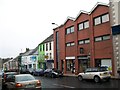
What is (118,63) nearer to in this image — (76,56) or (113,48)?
(113,48)

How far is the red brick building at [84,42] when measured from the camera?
34.2 metres

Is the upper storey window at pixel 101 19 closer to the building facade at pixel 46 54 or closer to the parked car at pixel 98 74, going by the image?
the parked car at pixel 98 74

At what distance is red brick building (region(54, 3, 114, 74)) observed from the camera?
34.2 meters

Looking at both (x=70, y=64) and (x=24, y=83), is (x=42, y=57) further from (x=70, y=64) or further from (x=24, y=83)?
(x=24, y=83)

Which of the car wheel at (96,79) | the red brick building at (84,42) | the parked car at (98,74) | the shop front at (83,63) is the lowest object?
the car wheel at (96,79)

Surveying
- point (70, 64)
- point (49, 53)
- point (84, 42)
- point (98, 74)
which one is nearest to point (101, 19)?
point (84, 42)

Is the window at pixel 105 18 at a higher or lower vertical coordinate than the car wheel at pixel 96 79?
higher

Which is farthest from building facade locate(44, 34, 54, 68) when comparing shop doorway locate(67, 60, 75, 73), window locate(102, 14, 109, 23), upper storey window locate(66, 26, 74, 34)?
window locate(102, 14, 109, 23)

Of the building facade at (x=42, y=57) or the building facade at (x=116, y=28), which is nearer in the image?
the building facade at (x=116, y=28)

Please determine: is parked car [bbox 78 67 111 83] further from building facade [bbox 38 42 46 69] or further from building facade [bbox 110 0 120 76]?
building facade [bbox 38 42 46 69]

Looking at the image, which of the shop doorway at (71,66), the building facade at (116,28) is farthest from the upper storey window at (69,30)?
the building facade at (116,28)

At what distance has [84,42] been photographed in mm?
39969

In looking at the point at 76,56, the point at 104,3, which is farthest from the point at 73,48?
the point at 104,3

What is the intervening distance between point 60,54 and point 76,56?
24.4 feet
